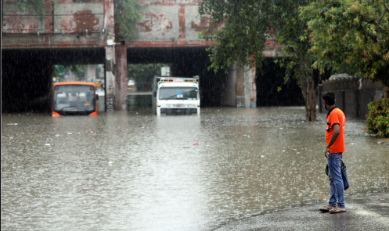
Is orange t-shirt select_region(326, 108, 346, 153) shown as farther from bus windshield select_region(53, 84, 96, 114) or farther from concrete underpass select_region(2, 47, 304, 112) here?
concrete underpass select_region(2, 47, 304, 112)

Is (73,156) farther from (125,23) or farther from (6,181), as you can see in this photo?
(125,23)

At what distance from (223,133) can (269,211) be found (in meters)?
11.6

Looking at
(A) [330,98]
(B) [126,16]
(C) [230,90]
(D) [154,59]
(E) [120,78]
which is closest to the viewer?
(A) [330,98]

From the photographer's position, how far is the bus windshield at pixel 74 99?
33.2 meters

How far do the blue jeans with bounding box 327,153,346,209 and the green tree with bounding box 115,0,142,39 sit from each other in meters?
32.5

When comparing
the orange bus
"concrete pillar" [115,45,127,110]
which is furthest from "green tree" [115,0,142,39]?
the orange bus

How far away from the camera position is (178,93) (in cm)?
3278

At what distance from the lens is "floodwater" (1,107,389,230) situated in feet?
22.4

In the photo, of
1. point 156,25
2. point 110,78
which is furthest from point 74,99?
point 156,25

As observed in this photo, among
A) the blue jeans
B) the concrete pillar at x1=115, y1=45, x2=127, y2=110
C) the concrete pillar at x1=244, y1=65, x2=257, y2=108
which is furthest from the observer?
the concrete pillar at x1=244, y1=65, x2=257, y2=108

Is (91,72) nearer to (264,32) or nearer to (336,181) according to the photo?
(264,32)

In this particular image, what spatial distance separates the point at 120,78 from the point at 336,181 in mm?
33172

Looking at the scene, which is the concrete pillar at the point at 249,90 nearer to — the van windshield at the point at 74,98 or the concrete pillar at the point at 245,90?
the concrete pillar at the point at 245,90

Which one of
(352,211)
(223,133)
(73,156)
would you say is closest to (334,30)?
(223,133)
